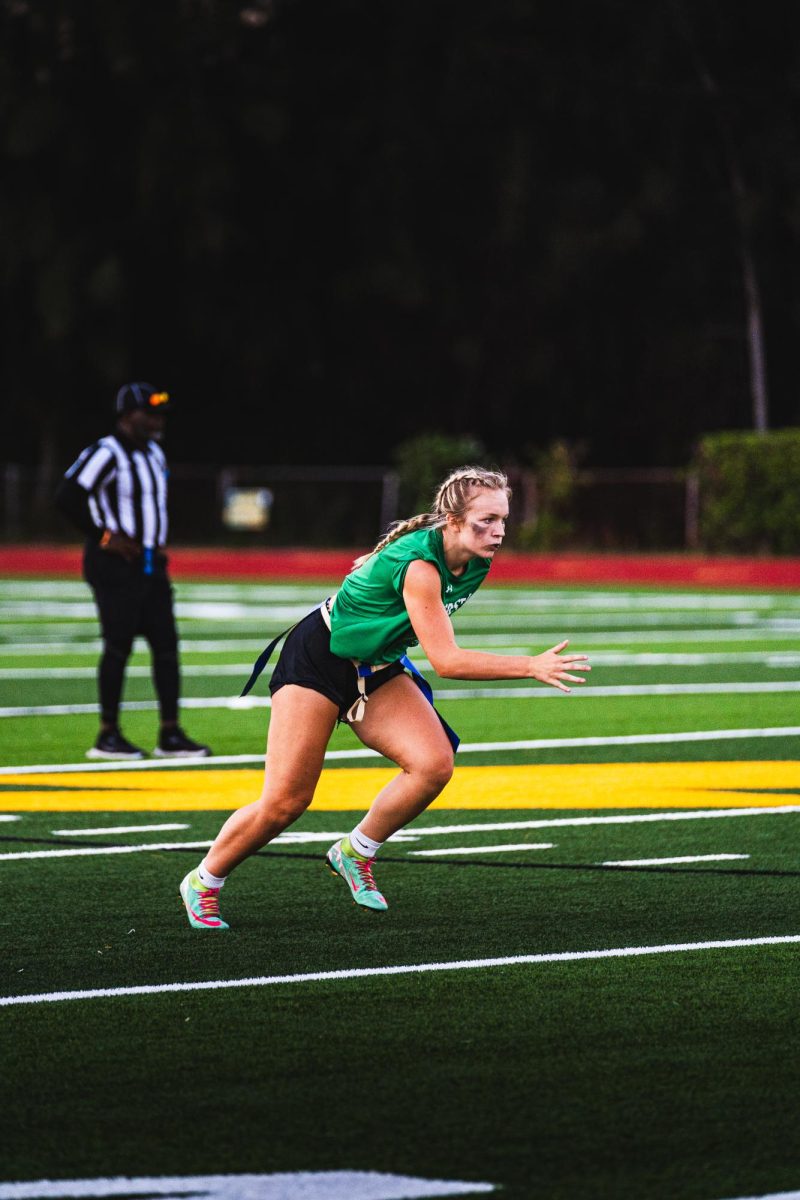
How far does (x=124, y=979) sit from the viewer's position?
6891 mm

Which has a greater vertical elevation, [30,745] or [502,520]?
[502,520]

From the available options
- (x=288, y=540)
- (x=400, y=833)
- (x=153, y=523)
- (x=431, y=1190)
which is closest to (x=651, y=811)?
(x=400, y=833)

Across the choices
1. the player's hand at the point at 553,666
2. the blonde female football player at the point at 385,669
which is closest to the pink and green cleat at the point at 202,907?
the blonde female football player at the point at 385,669

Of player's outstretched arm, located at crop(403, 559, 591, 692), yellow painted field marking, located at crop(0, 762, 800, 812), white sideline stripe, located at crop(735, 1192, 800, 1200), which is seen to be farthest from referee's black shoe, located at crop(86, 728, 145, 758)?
white sideline stripe, located at crop(735, 1192, 800, 1200)

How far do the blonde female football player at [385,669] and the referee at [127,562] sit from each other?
4.95 m

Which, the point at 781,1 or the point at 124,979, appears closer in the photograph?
the point at 124,979

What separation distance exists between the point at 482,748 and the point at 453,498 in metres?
5.85

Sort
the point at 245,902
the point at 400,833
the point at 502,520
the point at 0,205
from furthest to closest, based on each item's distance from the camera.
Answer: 1. the point at 0,205
2. the point at 400,833
3. the point at 245,902
4. the point at 502,520

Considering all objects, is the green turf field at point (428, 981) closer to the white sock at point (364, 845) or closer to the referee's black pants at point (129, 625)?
the white sock at point (364, 845)

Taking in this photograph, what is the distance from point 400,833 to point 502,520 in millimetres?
2922

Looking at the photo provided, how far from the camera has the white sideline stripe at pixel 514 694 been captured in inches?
615

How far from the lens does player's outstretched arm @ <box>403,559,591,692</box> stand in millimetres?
7250

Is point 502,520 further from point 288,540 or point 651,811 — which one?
point 288,540

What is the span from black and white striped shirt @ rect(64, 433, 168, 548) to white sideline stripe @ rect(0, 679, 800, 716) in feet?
8.73
